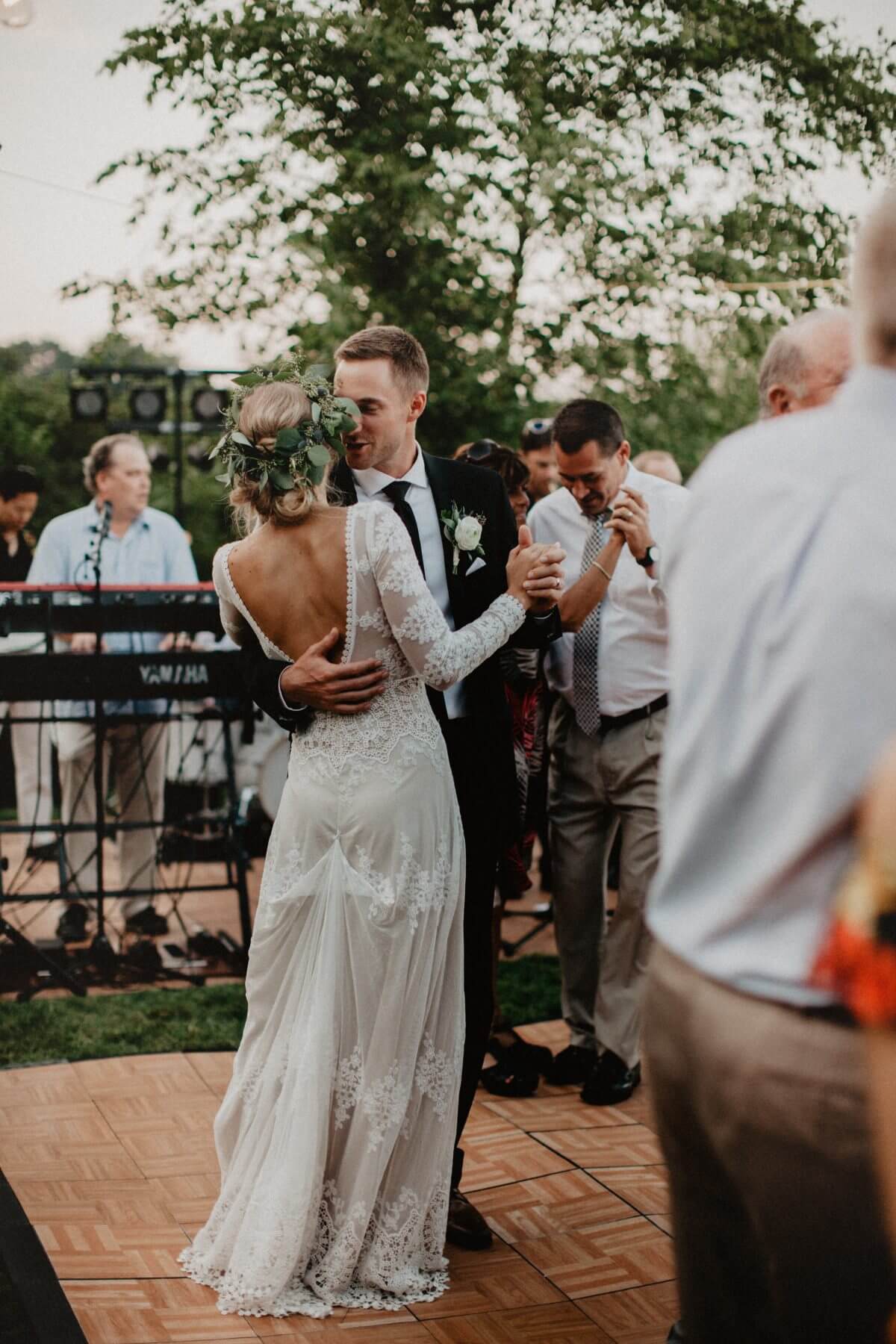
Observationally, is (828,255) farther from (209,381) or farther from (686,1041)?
(686,1041)

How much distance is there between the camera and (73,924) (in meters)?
5.98

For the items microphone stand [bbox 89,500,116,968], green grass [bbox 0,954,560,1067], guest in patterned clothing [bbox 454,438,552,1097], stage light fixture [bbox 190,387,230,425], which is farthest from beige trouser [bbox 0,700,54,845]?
guest in patterned clothing [bbox 454,438,552,1097]

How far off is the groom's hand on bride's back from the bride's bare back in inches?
1.9

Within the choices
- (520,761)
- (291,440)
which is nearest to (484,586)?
(291,440)

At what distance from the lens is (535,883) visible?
7.56 m

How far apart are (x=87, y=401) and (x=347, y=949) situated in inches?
233

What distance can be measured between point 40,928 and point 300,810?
3797 millimetres

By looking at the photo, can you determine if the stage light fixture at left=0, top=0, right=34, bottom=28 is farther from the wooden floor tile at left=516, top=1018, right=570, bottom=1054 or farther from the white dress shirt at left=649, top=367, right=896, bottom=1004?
the white dress shirt at left=649, top=367, right=896, bottom=1004

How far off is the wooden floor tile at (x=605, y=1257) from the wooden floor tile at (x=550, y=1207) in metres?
0.04

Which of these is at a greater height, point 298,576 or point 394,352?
point 394,352

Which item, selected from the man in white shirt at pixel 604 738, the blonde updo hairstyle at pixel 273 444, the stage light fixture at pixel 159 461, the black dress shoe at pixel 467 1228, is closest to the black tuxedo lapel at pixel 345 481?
the blonde updo hairstyle at pixel 273 444

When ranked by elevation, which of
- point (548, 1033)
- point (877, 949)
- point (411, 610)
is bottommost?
point (548, 1033)

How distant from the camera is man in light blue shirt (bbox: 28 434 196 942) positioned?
20.1ft

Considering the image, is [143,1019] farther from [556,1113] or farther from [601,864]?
[601,864]
